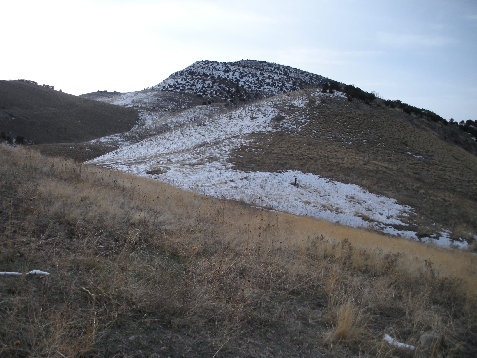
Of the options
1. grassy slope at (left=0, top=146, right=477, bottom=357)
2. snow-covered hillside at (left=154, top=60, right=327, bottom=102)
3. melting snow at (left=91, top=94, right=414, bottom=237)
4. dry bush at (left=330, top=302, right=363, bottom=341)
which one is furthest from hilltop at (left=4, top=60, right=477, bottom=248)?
snow-covered hillside at (left=154, top=60, right=327, bottom=102)

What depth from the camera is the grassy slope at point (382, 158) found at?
20.2 m

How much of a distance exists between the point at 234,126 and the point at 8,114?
89.9 feet

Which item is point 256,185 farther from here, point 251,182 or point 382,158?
point 382,158

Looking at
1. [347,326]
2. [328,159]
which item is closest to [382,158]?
[328,159]

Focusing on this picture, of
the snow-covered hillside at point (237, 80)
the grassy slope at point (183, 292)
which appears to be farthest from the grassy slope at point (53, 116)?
the grassy slope at point (183, 292)

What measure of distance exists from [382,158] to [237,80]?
47134 mm

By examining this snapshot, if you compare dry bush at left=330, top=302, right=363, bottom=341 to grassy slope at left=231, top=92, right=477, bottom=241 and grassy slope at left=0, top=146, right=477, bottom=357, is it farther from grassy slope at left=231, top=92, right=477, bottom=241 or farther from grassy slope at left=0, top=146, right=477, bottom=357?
grassy slope at left=231, top=92, right=477, bottom=241

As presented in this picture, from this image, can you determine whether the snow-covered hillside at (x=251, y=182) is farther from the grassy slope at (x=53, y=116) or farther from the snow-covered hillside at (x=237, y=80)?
the snow-covered hillside at (x=237, y=80)

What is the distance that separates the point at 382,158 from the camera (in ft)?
88.8

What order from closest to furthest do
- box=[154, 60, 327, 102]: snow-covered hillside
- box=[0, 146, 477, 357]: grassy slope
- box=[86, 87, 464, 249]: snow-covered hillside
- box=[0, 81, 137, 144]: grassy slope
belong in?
box=[0, 146, 477, 357]: grassy slope, box=[86, 87, 464, 249]: snow-covered hillside, box=[0, 81, 137, 144]: grassy slope, box=[154, 60, 327, 102]: snow-covered hillside

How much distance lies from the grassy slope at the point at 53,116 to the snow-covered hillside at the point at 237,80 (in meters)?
18.2

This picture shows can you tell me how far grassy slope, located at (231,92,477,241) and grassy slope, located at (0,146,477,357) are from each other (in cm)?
1320

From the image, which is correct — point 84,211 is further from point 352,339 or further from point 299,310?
point 352,339

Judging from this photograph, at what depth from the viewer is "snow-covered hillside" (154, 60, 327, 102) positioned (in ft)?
206
